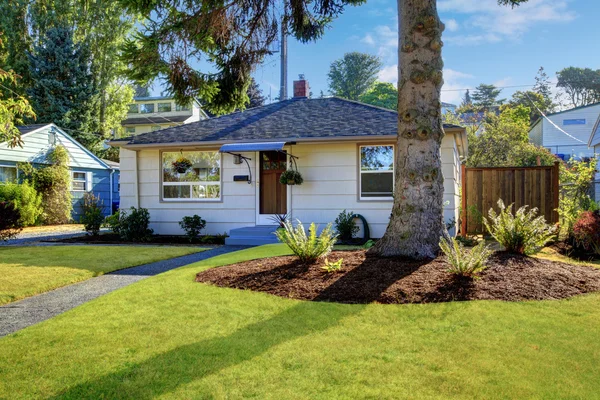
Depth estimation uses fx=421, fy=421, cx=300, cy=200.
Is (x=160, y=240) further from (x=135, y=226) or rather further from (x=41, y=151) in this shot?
(x=41, y=151)

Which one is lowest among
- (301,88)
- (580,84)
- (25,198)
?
(25,198)

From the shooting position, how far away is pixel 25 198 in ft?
53.1

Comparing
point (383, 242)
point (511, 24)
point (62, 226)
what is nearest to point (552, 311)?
point (383, 242)

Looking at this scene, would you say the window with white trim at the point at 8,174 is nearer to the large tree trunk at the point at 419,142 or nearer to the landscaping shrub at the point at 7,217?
the landscaping shrub at the point at 7,217

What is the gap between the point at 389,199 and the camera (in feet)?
35.0

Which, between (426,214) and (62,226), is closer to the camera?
(426,214)

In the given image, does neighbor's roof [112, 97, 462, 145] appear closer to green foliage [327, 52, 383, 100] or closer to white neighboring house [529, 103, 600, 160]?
white neighboring house [529, 103, 600, 160]

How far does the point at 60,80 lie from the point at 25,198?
1090 cm

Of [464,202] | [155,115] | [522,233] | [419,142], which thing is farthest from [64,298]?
[155,115]

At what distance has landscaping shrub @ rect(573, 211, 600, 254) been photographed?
7.80m

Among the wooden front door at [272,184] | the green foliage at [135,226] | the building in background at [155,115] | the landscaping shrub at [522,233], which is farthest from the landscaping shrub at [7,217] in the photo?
the building in background at [155,115]

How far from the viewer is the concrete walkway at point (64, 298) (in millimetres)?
4229

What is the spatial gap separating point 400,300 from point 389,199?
260 inches

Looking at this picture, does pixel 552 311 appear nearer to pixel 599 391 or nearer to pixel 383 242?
pixel 599 391
